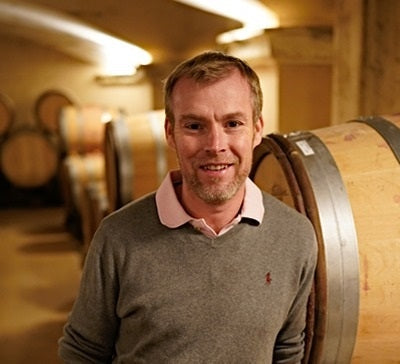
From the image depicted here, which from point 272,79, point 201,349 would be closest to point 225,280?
point 201,349

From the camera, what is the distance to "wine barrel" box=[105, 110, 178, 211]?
342 cm

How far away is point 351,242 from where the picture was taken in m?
1.54

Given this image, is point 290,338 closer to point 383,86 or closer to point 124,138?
point 383,86

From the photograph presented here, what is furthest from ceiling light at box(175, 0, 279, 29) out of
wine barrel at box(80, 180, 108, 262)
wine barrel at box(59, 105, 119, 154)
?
wine barrel at box(80, 180, 108, 262)

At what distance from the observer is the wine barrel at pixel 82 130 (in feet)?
19.9

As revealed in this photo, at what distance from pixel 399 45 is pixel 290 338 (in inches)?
77.3

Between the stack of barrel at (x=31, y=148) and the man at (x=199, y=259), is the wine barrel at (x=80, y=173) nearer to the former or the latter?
the stack of barrel at (x=31, y=148)

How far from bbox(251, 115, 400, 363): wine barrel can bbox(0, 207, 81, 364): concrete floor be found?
242 cm

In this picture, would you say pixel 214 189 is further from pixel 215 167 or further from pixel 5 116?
pixel 5 116

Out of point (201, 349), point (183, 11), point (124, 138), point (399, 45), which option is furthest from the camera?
point (183, 11)

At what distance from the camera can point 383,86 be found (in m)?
3.06

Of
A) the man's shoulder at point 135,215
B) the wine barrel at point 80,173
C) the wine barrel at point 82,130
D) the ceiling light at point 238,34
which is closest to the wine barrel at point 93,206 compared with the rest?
the wine barrel at point 80,173

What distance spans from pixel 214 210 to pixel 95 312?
398 mm

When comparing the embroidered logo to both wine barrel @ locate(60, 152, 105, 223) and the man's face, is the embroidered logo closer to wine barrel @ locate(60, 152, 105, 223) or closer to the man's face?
the man's face
